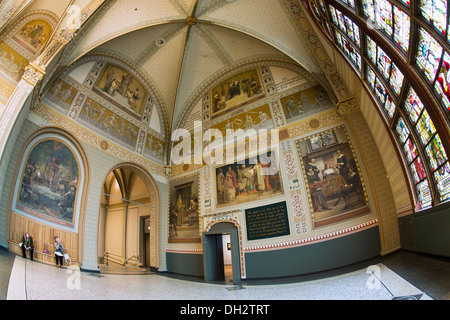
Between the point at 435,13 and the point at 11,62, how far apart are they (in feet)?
34.4

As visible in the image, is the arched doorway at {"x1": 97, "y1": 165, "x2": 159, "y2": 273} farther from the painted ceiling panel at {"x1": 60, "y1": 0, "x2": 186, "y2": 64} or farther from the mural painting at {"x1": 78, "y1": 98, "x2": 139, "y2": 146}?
the painted ceiling panel at {"x1": 60, "y1": 0, "x2": 186, "y2": 64}

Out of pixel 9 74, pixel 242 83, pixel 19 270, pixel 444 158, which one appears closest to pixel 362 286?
pixel 444 158

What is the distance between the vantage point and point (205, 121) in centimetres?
1323

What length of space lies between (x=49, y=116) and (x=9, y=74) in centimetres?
200

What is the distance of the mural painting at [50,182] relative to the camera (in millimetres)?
7730

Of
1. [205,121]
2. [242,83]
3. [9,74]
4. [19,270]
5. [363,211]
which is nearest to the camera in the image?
[19,270]

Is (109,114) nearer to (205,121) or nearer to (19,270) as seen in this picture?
(205,121)

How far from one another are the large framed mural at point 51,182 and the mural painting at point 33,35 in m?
3.07

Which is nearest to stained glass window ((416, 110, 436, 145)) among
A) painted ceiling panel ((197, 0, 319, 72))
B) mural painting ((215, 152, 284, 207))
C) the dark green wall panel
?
the dark green wall panel

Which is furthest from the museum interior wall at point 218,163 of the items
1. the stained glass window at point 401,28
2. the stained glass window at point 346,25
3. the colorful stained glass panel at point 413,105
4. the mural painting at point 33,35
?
the stained glass window at point 401,28

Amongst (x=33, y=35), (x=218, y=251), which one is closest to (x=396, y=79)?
(x=218, y=251)

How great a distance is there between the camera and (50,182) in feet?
28.0

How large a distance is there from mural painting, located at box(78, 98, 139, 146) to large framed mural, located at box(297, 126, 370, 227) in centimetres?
853

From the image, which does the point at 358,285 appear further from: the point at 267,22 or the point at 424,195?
the point at 267,22
